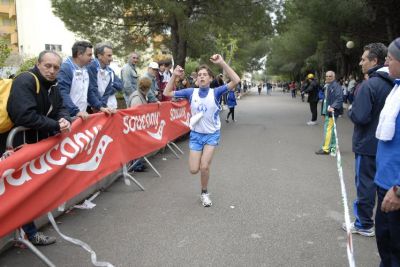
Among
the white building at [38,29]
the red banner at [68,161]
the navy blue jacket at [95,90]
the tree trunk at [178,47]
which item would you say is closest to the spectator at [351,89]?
the red banner at [68,161]

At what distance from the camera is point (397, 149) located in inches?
109

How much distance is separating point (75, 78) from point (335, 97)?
18.5 feet

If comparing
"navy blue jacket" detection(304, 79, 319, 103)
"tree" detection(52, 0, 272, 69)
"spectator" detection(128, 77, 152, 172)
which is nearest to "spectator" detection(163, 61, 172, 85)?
"spectator" detection(128, 77, 152, 172)

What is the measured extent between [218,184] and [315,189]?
1547 millimetres

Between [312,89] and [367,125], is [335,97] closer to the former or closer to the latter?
[367,125]

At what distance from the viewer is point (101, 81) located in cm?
714

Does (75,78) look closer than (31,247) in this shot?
No

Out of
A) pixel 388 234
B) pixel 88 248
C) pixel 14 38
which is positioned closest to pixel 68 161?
pixel 88 248

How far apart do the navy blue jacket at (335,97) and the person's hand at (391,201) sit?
6.60 meters

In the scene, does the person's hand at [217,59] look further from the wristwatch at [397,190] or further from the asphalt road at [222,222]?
the wristwatch at [397,190]

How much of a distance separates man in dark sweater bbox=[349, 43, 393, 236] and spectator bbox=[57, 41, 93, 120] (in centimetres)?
359

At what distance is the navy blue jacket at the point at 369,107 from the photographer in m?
4.25

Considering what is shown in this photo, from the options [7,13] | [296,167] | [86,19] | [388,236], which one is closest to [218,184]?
[296,167]

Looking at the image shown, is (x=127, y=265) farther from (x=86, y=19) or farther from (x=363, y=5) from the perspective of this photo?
(x=363, y=5)
